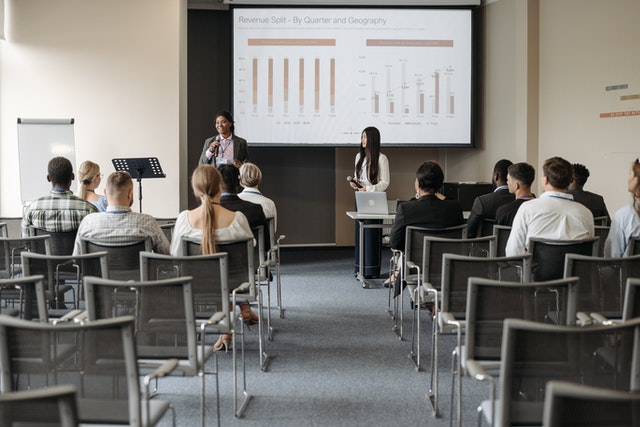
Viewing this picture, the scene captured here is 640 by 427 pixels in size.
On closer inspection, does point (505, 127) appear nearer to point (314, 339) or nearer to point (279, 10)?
point (279, 10)

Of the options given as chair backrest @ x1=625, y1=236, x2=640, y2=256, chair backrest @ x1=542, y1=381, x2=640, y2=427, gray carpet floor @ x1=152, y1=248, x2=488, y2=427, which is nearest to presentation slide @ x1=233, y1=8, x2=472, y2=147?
gray carpet floor @ x1=152, y1=248, x2=488, y2=427

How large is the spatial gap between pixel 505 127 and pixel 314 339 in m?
4.47

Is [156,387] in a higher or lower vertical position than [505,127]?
lower

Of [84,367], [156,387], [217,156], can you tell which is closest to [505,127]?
[217,156]

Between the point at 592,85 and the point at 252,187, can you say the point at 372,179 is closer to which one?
the point at 252,187

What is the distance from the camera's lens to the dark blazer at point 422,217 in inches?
184

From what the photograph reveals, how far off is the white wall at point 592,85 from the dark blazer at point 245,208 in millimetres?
4060

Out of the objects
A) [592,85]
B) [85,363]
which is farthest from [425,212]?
[592,85]

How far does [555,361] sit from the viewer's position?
1982mm

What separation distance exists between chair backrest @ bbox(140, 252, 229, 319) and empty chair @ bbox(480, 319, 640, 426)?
1.49 metres

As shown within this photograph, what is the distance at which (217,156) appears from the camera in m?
7.24

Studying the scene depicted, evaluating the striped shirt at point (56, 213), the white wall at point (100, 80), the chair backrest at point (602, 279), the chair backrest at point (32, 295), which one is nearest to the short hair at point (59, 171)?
the striped shirt at point (56, 213)

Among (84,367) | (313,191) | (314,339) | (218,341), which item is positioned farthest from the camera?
(313,191)

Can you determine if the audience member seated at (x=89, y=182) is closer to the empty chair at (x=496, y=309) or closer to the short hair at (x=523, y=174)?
the short hair at (x=523, y=174)
